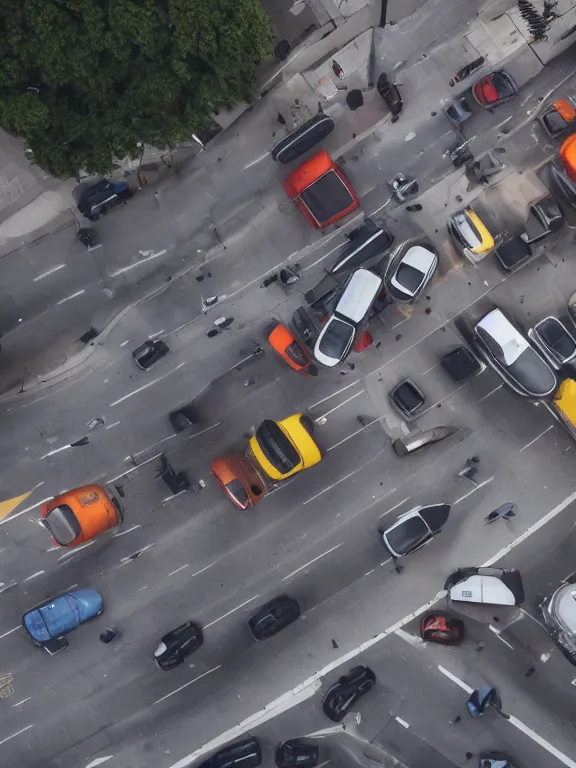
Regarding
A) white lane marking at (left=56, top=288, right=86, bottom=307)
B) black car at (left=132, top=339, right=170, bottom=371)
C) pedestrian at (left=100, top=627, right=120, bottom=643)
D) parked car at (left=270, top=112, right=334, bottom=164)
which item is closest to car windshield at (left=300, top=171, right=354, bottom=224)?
parked car at (left=270, top=112, right=334, bottom=164)

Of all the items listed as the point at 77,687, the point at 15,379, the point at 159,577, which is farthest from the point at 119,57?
the point at 77,687

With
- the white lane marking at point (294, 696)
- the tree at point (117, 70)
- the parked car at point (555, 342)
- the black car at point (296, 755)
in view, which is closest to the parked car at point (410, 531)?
the white lane marking at point (294, 696)

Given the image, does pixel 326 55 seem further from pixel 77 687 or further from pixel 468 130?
pixel 77 687

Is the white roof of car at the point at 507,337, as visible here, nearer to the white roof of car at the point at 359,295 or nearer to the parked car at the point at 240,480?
the white roof of car at the point at 359,295

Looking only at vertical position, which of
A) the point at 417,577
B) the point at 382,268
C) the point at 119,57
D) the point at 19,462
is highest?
the point at 119,57

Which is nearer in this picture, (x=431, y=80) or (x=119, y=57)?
(x=119, y=57)
